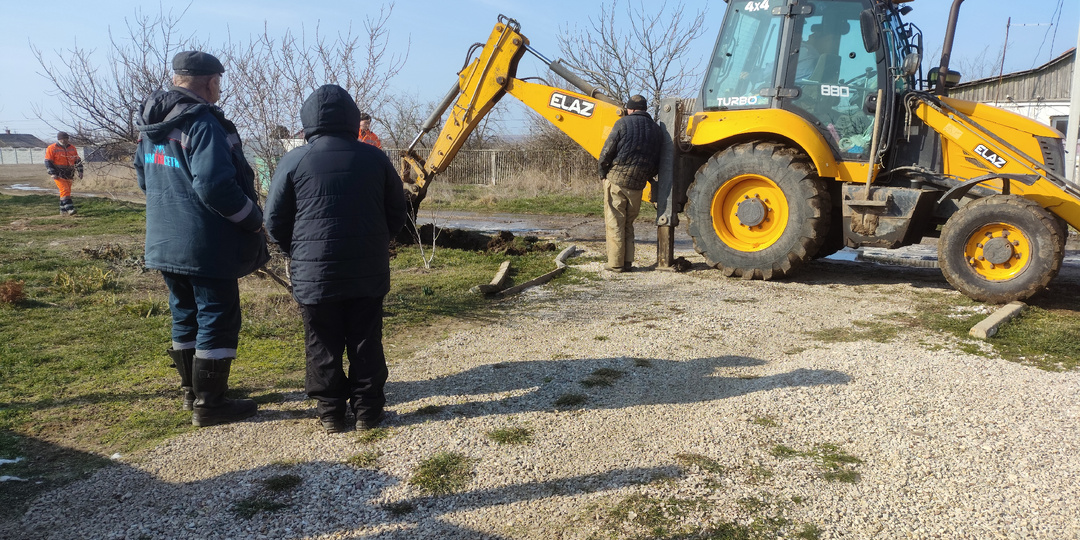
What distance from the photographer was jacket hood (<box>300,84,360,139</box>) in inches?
150

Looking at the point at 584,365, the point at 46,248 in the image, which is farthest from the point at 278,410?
the point at 46,248

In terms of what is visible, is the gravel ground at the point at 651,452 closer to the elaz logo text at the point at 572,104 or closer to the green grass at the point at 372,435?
the green grass at the point at 372,435

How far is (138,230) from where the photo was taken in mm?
12211

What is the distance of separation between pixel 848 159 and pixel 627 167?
234 cm

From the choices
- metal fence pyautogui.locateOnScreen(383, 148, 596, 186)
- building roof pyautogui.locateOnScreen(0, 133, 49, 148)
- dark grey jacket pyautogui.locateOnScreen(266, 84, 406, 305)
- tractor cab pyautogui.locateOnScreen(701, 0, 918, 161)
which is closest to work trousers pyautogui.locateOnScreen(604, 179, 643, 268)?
tractor cab pyautogui.locateOnScreen(701, 0, 918, 161)

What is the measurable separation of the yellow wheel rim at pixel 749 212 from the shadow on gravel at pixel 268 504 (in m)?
5.00

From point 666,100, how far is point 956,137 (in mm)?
3001

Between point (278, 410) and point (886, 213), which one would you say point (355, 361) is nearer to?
point (278, 410)

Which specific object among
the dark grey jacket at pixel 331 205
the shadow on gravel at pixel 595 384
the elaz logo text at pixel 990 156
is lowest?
the shadow on gravel at pixel 595 384

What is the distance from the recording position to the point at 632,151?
26.6ft

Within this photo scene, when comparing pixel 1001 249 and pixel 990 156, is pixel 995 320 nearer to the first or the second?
pixel 1001 249

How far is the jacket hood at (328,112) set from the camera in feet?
12.5

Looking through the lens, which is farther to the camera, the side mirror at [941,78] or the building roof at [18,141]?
the building roof at [18,141]

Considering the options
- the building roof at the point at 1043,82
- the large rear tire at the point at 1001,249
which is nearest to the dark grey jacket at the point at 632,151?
the large rear tire at the point at 1001,249
